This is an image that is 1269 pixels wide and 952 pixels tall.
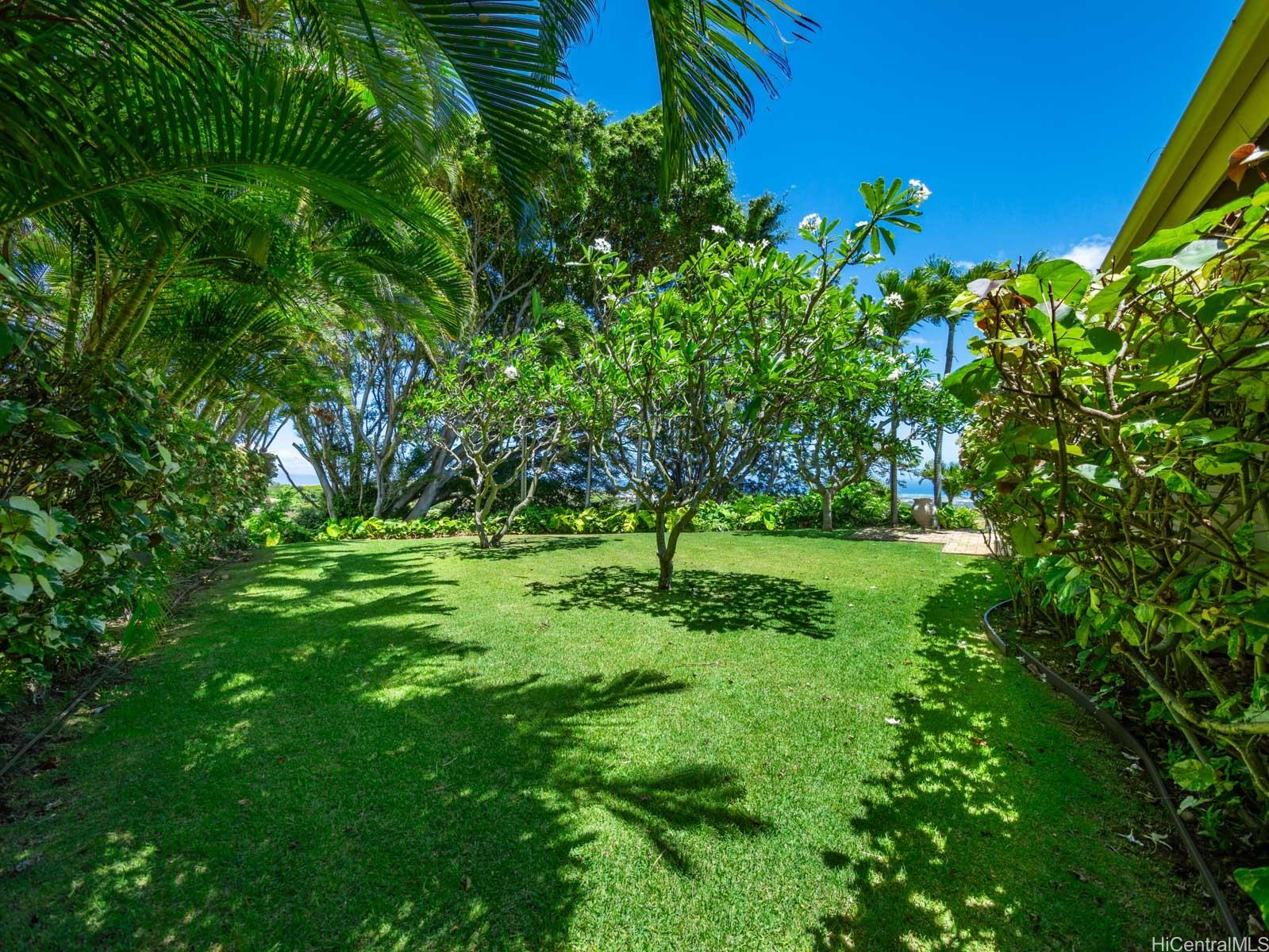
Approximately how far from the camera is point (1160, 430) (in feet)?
4.45

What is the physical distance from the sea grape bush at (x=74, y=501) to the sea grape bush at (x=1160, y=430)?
280 centimetres

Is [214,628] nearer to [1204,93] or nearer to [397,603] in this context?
[397,603]

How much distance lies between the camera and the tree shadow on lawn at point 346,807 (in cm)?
172

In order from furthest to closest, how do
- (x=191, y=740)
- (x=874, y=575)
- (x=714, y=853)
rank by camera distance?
(x=874, y=575) → (x=191, y=740) → (x=714, y=853)

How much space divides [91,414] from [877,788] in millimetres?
4204

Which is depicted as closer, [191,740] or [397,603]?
[191,740]

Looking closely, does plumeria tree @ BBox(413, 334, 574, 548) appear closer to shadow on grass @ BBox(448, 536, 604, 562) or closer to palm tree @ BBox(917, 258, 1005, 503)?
shadow on grass @ BBox(448, 536, 604, 562)

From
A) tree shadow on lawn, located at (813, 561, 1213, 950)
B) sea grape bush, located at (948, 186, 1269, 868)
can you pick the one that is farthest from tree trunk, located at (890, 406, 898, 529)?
sea grape bush, located at (948, 186, 1269, 868)

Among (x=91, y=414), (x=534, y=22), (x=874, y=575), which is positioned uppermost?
(x=534, y=22)

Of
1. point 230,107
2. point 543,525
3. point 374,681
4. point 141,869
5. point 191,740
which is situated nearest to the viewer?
point 141,869

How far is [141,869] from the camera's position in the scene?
1.89 meters

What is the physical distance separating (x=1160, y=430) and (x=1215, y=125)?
2363 mm

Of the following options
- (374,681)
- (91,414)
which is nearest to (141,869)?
(374,681)

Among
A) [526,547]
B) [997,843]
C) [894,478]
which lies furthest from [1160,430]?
[894,478]
